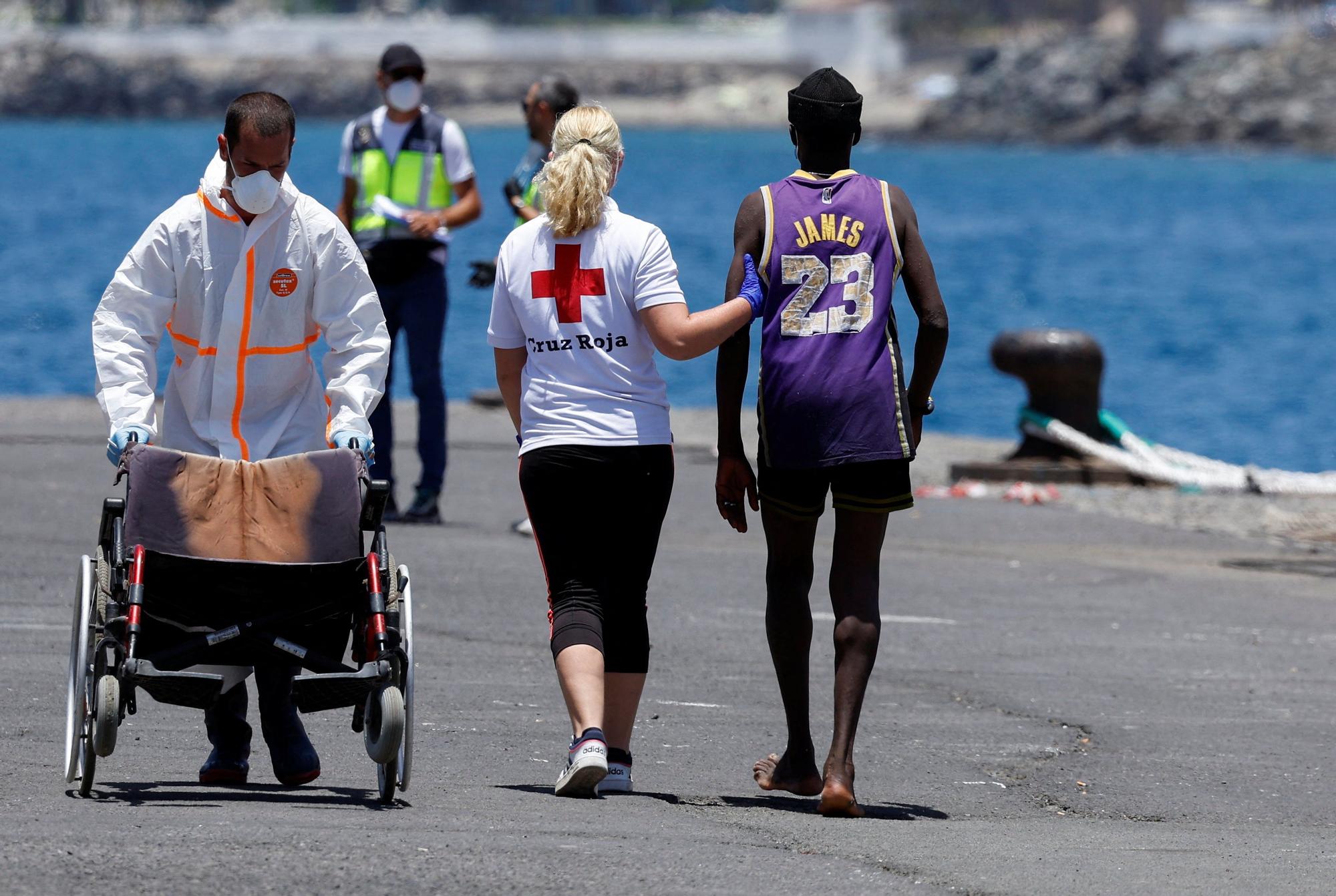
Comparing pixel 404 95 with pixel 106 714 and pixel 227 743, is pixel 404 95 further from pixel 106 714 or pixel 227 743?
pixel 106 714

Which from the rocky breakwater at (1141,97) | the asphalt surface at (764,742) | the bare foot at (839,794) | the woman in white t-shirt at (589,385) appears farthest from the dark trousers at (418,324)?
the rocky breakwater at (1141,97)

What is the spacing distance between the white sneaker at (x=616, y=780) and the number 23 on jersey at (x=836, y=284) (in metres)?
1.31

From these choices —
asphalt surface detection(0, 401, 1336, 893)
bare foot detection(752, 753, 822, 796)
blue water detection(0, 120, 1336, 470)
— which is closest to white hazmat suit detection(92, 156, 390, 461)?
asphalt surface detection(0, 401, 1336, 893)

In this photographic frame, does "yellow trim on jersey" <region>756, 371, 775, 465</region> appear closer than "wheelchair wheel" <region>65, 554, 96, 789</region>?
No

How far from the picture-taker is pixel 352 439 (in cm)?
559

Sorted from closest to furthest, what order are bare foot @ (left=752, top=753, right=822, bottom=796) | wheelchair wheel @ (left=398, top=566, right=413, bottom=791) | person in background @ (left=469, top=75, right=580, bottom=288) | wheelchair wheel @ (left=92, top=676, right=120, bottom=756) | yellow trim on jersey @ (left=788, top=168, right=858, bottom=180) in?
wheelchair wheel @ (left=92, top=676, right=120, bottom=756) → wheelchair wheel @ (left=398, top=566, right=413, bottom=791) → yellow trim on jersey @ (left=788, top=168, right=858, bottom=180) → bare foot @ (left=752, top=753, right=822, bottom=796) → person in background @ (left=469, top=75, right=580, bottom=288)

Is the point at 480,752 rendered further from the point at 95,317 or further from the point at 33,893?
the point at 33,893

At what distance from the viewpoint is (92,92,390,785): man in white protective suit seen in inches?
217

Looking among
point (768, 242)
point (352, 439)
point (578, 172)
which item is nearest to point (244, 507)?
point (352, 439)

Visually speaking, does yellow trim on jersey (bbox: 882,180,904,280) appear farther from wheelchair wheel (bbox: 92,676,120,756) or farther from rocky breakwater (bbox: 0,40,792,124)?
rocky breakwater (bbox: 0,40,792,124)

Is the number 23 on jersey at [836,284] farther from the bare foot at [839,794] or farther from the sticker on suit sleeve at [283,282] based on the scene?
the sticker on suit sleeve at [283,282]

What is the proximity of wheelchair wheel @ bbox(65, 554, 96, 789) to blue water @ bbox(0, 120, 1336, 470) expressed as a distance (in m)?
22.9

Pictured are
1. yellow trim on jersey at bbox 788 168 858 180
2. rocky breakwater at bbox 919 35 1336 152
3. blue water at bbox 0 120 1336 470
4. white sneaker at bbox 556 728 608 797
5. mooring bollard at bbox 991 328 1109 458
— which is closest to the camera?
white sneaker at bbox 556 728 608 797

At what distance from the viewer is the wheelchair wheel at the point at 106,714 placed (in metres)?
5.08
